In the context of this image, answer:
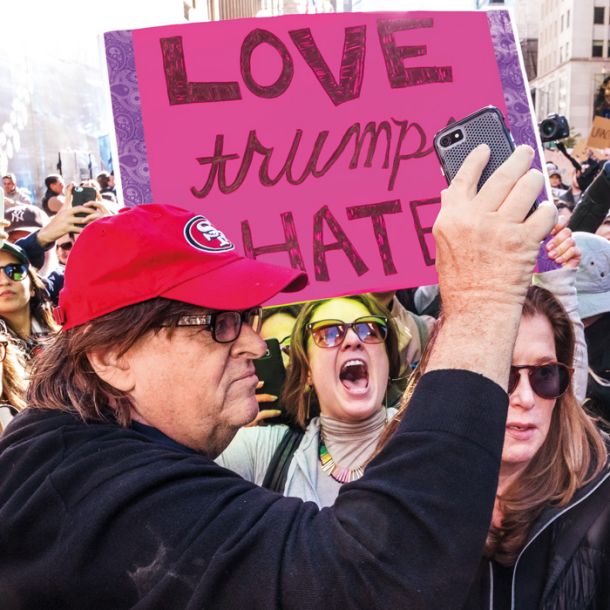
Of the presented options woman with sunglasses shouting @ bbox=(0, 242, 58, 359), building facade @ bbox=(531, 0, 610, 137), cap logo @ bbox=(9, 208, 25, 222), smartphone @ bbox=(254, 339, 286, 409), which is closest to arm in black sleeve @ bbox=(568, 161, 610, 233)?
smartphone @ bbox=(254, 339, 286, 409)

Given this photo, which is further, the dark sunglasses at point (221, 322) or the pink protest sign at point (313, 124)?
the pink protest sign at point (313, 124)

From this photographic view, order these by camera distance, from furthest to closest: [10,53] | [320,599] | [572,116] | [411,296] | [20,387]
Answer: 1. [572,116]
2. [10,53]
3. [411,296]
4. [20,387]
5. [320,599]

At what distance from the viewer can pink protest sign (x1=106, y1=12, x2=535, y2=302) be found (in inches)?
98.1

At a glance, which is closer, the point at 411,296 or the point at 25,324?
the point at 25,324

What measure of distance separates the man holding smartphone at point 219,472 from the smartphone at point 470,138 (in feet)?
0.25

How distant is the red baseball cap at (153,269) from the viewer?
1.50 metres

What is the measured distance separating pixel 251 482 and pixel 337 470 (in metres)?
1.44

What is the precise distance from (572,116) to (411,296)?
84751 mm

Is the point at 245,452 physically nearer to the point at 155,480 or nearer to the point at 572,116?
the point at 155,480

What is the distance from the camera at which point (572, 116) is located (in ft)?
272

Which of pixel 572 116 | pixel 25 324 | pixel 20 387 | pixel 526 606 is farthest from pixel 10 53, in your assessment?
pixel 572 116

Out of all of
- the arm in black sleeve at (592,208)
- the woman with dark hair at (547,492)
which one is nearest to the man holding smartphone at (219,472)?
the woman with dark hair at (547,492)

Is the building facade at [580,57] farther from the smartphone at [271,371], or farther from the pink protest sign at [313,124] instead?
the pink protest sign at [313,124]

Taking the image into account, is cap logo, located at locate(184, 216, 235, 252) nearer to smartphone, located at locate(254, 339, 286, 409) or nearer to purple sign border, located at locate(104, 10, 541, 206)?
purple sign border, located at locate(104, 10, 541, 206)
